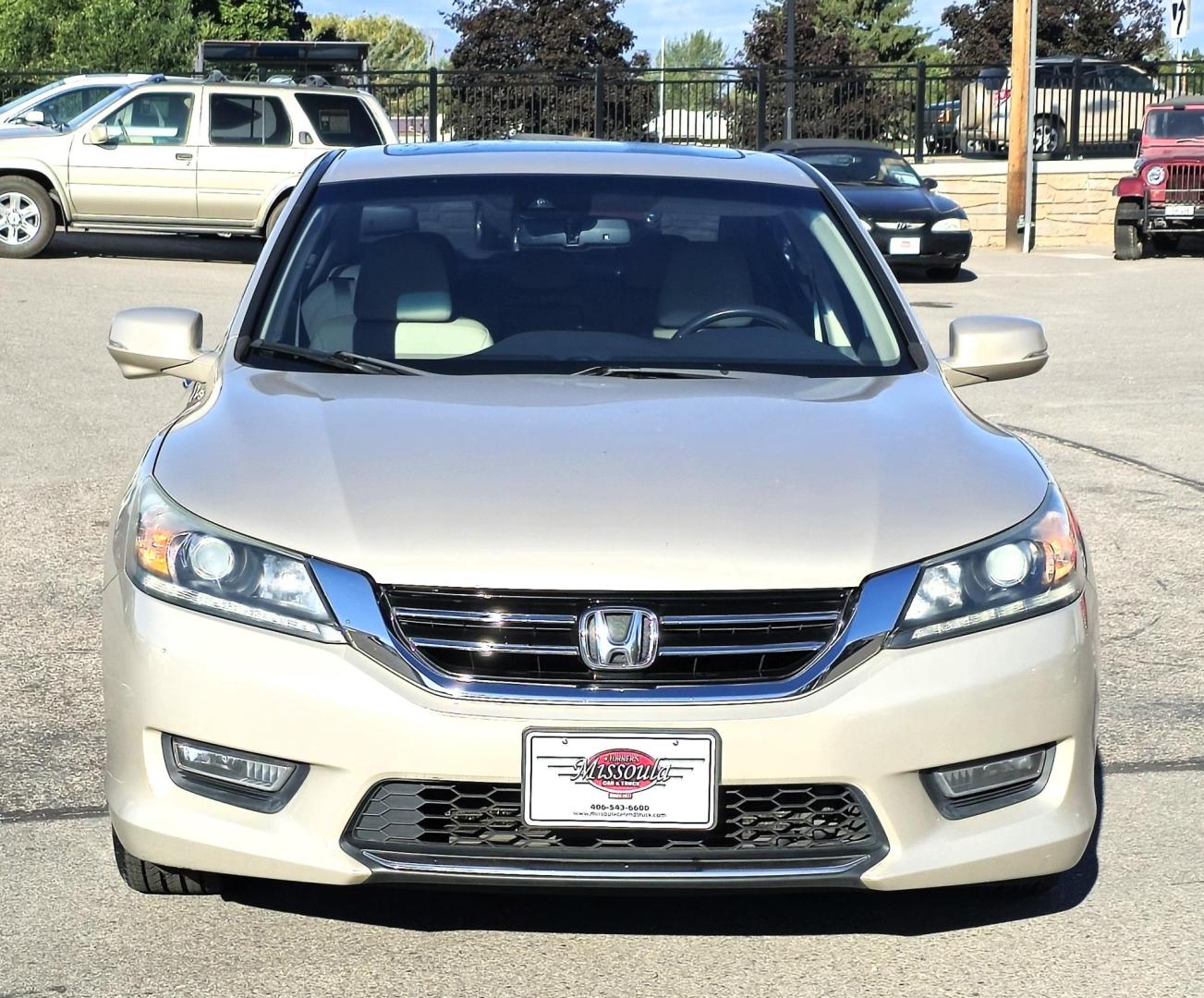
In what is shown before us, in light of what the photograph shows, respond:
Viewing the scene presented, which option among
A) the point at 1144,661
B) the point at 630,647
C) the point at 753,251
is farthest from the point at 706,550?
the point at 1144,661

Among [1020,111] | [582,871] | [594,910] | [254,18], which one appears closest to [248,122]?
[1020,111]

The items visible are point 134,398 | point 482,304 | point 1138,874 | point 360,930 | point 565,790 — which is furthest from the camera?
point 134,398

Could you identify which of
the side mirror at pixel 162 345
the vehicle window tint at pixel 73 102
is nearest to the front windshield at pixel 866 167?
the vehicle window tint at pixel 73 102

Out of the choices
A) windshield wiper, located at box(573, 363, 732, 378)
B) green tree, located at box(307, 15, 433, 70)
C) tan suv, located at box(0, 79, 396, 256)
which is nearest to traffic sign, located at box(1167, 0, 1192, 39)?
tan suv, located at box(0, 79, 396, 256)

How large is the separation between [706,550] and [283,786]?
2.79 feet

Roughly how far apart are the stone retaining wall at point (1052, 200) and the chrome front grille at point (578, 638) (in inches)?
943

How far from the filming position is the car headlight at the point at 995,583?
3291mm

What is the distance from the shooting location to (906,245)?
19797 millimetres

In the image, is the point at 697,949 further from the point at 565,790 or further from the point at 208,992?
the point at 208,992

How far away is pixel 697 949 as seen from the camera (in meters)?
3.59

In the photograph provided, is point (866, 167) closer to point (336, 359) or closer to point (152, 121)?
point (152, 121)

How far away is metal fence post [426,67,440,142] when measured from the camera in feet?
93.9

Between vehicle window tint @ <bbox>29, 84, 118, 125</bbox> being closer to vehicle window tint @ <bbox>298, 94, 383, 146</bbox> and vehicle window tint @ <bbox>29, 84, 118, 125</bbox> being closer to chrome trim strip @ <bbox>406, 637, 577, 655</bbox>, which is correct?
vehicle window tint @ <bbox>298, 94, 383, 146</bbox>

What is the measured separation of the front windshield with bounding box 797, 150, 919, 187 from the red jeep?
3084 millimetres
